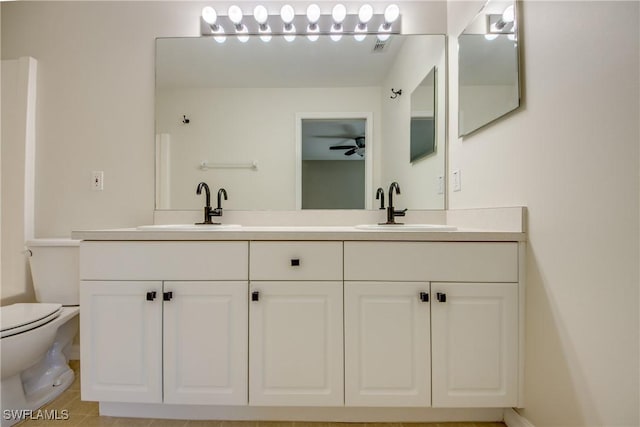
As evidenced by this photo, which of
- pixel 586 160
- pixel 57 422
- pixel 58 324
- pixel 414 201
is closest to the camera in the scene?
pixel 586 160

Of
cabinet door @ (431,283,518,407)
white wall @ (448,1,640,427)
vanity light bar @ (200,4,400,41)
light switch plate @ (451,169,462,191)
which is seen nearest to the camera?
white wall @ (448,1,640,427)

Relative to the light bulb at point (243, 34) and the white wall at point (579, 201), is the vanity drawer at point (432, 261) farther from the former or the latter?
the light bulb at point (243, 34)

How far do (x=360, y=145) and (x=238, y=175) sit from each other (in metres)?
0.71

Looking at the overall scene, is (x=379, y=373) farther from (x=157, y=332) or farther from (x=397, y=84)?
(x=397, y=84)

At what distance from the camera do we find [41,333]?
1335 millimetres

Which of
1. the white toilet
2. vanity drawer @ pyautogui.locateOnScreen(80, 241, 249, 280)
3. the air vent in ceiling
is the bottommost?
the white toilet

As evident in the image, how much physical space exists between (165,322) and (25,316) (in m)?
0.71

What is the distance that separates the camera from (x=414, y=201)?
5.67ft

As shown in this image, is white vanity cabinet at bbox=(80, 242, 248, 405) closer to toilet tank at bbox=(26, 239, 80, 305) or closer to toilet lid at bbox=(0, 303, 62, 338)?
toilet lid at bbox=(0, 303, 62, 338)

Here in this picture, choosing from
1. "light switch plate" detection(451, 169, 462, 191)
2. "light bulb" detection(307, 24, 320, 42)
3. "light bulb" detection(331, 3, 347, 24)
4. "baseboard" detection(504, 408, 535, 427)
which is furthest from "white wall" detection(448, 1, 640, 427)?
"light bulb" detection(307, 24, 320, 42)

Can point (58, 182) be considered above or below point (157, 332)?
above

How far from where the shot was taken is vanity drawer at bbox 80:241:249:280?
120 cm

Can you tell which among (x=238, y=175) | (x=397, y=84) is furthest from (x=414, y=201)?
(x=238, y=175)

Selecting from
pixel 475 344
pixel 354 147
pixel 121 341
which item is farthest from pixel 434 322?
pixel 121 341
